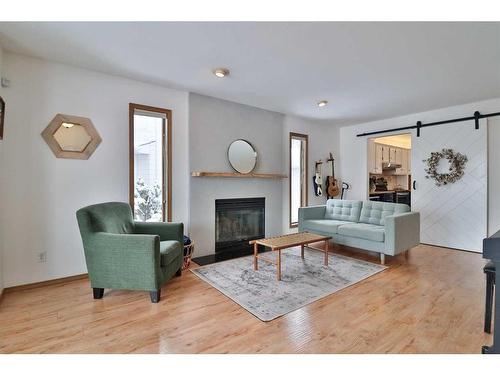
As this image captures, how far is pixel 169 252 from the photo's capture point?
8.43ft

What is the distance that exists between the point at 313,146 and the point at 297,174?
73 cm

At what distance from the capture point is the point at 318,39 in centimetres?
231

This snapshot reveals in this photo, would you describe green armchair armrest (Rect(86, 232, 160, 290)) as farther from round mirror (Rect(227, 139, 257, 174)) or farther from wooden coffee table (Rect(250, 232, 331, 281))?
round mirror (Rect(227, 139, 257, 174))

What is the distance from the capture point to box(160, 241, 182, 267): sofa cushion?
248cm

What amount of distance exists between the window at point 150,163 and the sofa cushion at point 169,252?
35.1 inches

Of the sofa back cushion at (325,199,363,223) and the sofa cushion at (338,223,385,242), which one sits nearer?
the sofa cushion at (338,223,385,242)

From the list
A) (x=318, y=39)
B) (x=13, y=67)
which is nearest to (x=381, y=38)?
(x=318, y=39)

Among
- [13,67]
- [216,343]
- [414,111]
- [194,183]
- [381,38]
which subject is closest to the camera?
[216,343]

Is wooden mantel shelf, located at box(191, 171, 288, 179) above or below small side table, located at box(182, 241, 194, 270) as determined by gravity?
above

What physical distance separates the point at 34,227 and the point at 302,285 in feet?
9.42

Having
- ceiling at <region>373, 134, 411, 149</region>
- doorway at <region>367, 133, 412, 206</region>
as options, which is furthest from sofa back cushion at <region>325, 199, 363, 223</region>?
ceiling at <region>373, 134, 411, 149</region>

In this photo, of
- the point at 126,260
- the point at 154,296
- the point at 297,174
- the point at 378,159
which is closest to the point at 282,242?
the point at 154,296
